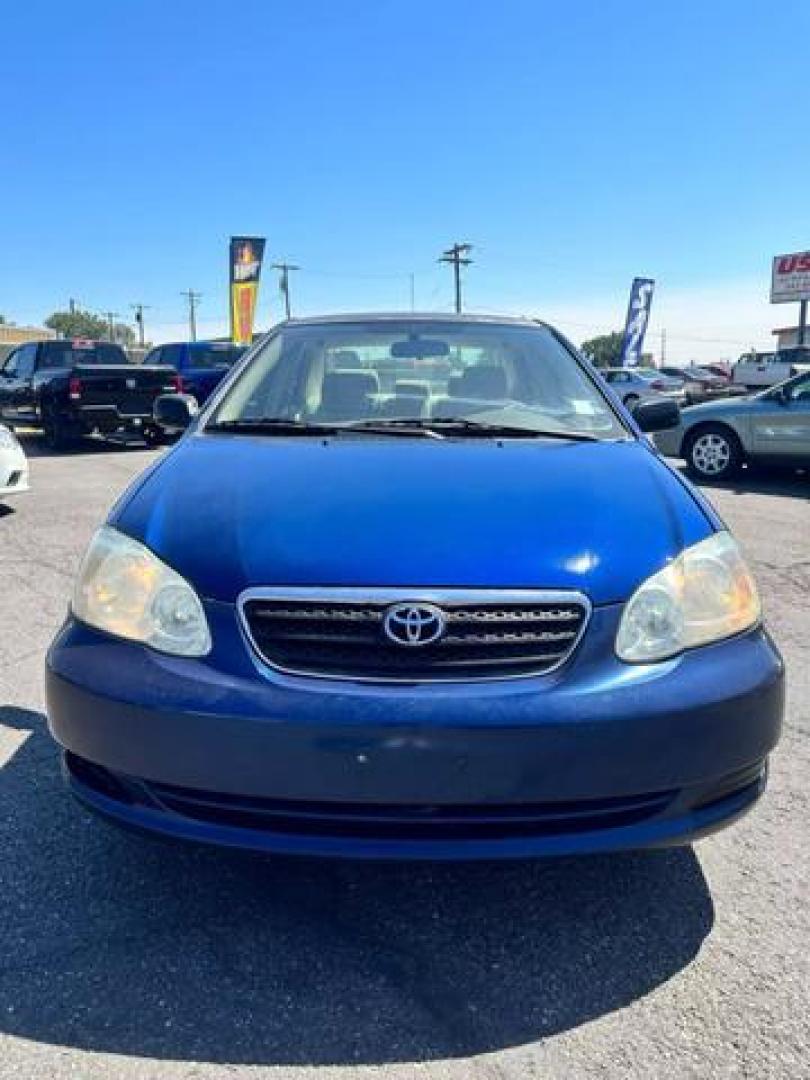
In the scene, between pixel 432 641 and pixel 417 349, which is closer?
pixel 432 641

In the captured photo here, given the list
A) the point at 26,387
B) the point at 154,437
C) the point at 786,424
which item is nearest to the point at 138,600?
the point at 786,424

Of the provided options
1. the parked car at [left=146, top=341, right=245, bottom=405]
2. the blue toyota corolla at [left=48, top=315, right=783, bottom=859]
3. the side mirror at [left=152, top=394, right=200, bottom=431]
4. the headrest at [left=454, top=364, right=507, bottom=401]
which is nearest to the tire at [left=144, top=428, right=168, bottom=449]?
the parked car at [left=146, top=341, right=245, bottom=405]

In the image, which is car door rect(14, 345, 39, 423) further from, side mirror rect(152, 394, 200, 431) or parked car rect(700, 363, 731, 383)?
parked car rect(700, 363, 731, 383)

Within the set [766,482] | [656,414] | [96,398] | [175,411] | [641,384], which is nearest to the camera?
[656,414]

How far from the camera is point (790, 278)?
131 feet

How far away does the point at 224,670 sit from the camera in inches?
78.5

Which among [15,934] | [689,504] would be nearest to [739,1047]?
[689,504]

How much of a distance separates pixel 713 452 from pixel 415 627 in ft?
31.8

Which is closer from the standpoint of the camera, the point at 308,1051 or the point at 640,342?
the point at 308,1051

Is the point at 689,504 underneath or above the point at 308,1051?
above

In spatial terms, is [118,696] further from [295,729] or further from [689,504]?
[689,504]

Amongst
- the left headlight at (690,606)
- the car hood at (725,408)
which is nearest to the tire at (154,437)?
the car hood at (725,408)

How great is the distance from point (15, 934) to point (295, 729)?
0.99 metres

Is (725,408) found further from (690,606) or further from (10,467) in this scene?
(690,606)
